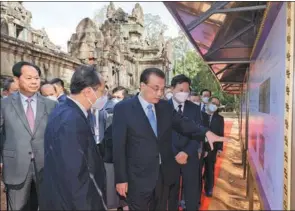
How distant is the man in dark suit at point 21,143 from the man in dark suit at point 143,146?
0.98 m

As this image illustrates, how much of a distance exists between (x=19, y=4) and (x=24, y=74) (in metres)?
20.9

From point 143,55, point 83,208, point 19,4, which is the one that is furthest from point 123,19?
Result: point 83,208

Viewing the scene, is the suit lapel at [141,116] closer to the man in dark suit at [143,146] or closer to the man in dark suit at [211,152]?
the man in dark suit at [143,146]

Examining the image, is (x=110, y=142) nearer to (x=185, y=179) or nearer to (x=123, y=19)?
(x=185, y=179)

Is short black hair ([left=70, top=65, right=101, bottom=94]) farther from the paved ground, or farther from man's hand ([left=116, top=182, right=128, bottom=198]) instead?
the paved ground

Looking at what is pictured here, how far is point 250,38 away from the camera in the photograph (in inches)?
154

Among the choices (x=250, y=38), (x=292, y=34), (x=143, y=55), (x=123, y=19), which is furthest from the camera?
(x=123, y=19)

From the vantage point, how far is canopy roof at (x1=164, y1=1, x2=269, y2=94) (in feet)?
8.85

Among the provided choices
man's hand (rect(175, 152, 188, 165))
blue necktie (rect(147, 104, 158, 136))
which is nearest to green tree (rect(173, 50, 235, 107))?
man's hand (rect(175, 152, 188, 165))

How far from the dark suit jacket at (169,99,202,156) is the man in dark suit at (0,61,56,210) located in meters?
1.80

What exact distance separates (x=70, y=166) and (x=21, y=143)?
1497 mm

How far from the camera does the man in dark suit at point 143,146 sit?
2779 millimetres

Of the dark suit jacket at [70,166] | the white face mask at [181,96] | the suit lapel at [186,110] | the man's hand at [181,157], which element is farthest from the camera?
the suit lapel at [186,110]

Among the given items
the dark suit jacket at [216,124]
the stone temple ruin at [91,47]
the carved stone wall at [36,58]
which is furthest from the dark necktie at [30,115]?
the stone temple ruin at [91,47]
